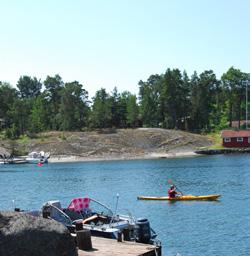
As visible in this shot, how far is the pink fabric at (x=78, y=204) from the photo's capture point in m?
30.0

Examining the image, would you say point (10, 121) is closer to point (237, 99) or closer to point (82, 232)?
point (237, 99)

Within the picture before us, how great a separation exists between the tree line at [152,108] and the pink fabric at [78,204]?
112 m

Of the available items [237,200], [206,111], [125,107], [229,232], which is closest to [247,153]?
[206,111]

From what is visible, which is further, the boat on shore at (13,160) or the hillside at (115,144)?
the hillside at (115,144)

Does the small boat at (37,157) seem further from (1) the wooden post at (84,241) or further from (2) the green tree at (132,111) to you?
(1) the wooden post at (84,241)

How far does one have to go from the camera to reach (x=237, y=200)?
48281mm

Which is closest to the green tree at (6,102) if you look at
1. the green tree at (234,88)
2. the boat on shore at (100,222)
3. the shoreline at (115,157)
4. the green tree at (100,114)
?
the green tree at (100,114)

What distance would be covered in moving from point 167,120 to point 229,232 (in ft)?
371

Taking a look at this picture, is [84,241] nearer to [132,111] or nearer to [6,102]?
[132,111]

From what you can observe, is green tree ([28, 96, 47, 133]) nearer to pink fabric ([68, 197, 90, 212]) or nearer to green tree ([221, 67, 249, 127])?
green tree ([221, 67, 249, 127])

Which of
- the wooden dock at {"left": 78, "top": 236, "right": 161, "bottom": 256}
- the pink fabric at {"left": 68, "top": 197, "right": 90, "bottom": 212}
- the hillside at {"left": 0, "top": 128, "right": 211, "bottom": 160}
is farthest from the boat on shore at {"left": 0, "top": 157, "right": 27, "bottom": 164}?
the wooden dock at {"left": 78, "top": 236, "right": 161, "bottom": 256}

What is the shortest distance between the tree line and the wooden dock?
396 feet

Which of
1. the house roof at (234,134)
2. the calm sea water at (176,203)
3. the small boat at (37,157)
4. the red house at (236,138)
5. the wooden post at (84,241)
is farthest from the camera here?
the red house at (236,138)

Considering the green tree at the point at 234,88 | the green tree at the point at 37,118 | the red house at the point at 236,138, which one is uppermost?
the green tree at the point at 234,88
